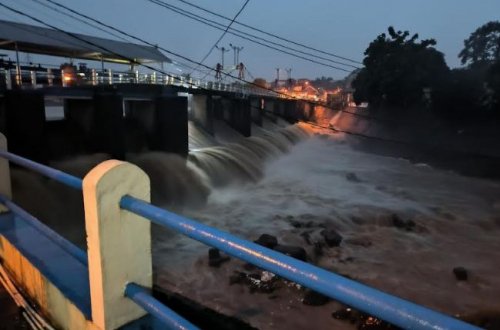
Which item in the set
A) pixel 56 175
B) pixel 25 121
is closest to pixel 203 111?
pixel 25 121

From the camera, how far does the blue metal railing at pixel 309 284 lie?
1.04 m

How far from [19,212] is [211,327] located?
5569 millimetres

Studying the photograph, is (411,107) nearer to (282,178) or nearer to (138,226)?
(282,178)

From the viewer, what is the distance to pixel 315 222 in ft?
46.3

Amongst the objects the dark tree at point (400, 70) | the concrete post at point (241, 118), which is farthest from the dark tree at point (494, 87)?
the concrete post at point (241, 118)

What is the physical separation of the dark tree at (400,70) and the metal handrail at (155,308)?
111 ft

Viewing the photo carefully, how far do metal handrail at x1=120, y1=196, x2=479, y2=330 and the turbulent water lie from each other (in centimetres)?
698

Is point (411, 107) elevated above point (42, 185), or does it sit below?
above

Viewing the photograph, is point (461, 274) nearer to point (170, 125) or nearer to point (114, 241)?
point (114, 241)

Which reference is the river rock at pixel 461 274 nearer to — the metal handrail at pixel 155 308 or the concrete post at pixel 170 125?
the metal handrail at pixel 155 308

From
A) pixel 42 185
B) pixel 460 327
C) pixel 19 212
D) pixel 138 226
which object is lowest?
pixel 42 185

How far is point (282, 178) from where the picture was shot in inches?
855

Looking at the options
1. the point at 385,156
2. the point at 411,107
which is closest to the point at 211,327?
the point at 385,156

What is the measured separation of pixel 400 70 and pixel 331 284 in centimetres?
3497
